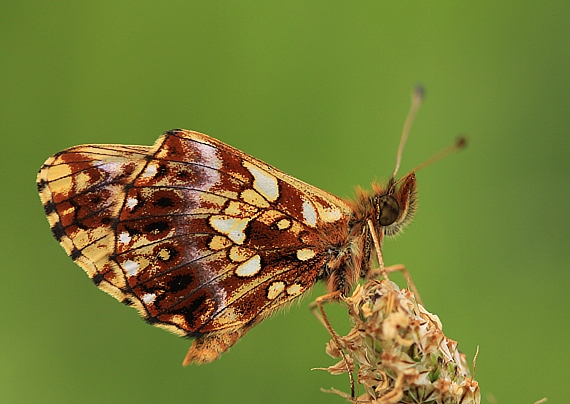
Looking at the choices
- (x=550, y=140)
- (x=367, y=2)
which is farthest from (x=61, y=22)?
(x=550, y=140)

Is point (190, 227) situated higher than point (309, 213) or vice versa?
point (190, 227)

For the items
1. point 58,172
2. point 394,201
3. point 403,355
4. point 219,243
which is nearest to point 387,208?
point 394,201

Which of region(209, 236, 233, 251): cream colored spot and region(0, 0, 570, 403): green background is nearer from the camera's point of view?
region(209, 236, 233, 251): cream colored spot

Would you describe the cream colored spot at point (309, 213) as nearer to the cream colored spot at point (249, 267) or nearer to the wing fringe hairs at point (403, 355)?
the cream colored spot at point (249, 267)

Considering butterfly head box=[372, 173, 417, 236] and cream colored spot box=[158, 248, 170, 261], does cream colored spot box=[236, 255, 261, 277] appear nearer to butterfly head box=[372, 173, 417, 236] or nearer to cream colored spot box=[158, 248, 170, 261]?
cream colored spot box=[158, 248, 170, 261]

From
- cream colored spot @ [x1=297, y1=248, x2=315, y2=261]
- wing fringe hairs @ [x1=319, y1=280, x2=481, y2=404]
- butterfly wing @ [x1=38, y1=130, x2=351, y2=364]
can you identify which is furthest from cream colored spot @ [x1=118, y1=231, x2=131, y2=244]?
wing fringe hairs @ [x1=319, y1=280, x2=481, y2=404]

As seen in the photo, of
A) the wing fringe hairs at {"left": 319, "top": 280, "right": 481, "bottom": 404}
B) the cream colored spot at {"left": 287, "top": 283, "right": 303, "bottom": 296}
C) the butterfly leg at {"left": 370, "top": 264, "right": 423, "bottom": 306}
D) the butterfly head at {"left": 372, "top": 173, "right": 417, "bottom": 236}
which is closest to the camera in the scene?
the wing fringe hairs at {"left": 319, "top": 280, "right": 481, "bottom": 404}

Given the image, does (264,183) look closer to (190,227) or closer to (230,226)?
(230,226)
